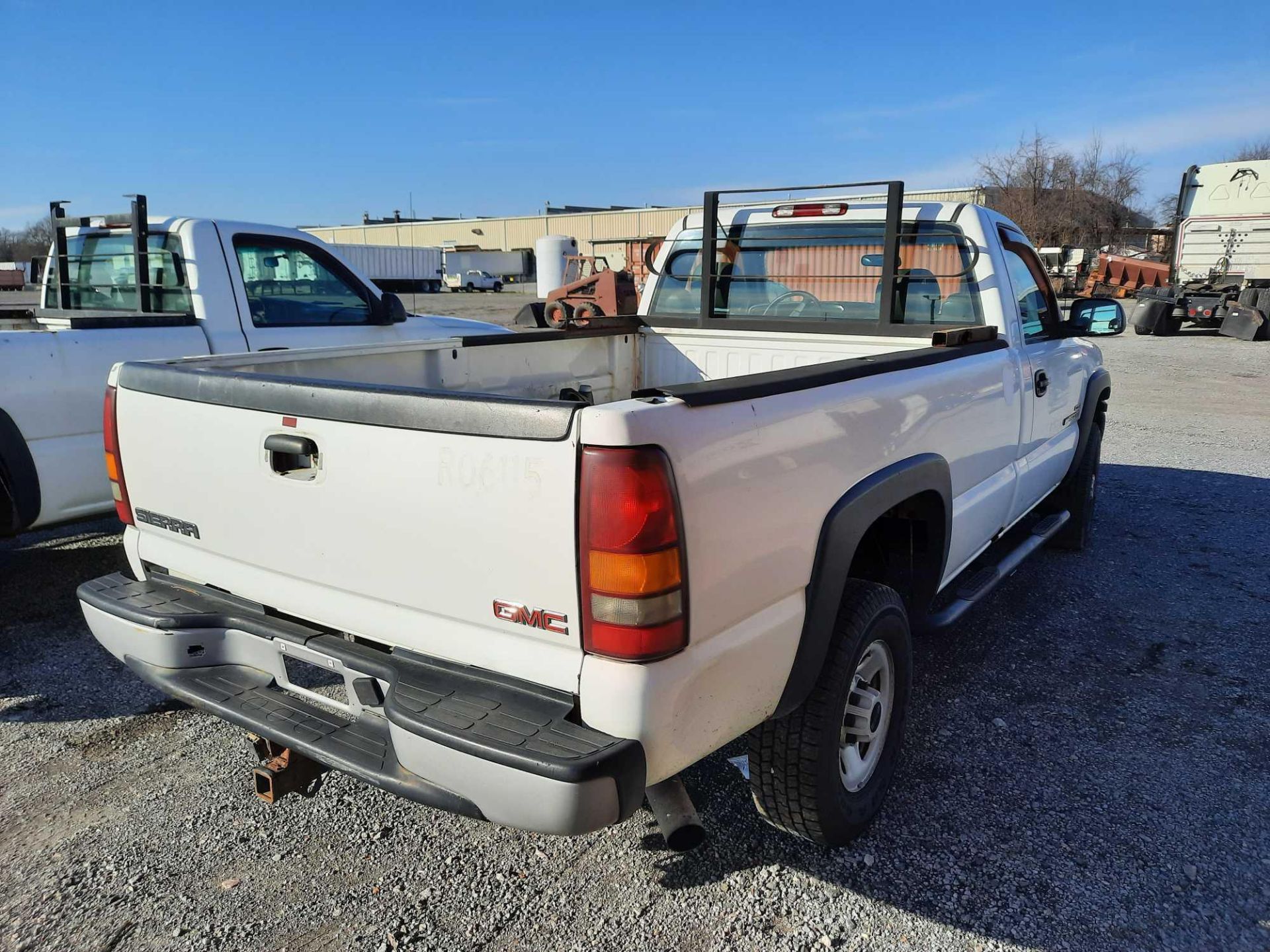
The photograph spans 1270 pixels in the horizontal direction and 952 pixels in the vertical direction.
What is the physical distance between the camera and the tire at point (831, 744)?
8.24 ft

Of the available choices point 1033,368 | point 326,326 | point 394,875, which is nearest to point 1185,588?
point 1033,368

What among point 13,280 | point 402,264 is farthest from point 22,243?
point 13,280

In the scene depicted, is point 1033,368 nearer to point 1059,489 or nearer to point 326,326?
point 1059,489

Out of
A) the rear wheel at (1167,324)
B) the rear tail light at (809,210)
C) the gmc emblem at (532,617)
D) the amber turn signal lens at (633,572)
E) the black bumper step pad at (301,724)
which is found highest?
the rear tail light at (809,210)

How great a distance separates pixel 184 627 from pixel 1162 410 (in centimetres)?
1191

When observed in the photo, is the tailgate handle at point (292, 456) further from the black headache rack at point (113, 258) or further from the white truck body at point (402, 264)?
the white truck body at point (402, 264)

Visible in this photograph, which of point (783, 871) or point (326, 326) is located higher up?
point (326, 326)

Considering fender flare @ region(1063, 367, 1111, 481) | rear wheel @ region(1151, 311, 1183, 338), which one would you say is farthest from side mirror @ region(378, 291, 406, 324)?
rear wheel @ region(1151, 311, 1183, 338)

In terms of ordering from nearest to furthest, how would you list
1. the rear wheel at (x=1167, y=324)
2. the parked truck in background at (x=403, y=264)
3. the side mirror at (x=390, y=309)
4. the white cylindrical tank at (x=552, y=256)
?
the side mirror at (x=390, y=309)
the rear wheel at (x=1167, y=324)
the white cylindrical tank at (x=552, y=256)
the parked truck in background at (x=403, y=264)

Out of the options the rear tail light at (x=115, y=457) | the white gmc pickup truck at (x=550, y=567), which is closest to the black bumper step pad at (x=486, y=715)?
the white gmc pickup truck at (x=550, y=567)

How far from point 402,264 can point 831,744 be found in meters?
54.3

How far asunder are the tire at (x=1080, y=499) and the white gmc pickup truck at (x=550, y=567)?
2070mm

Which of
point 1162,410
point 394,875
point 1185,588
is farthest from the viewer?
point 1162,410

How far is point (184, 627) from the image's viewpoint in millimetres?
2633
